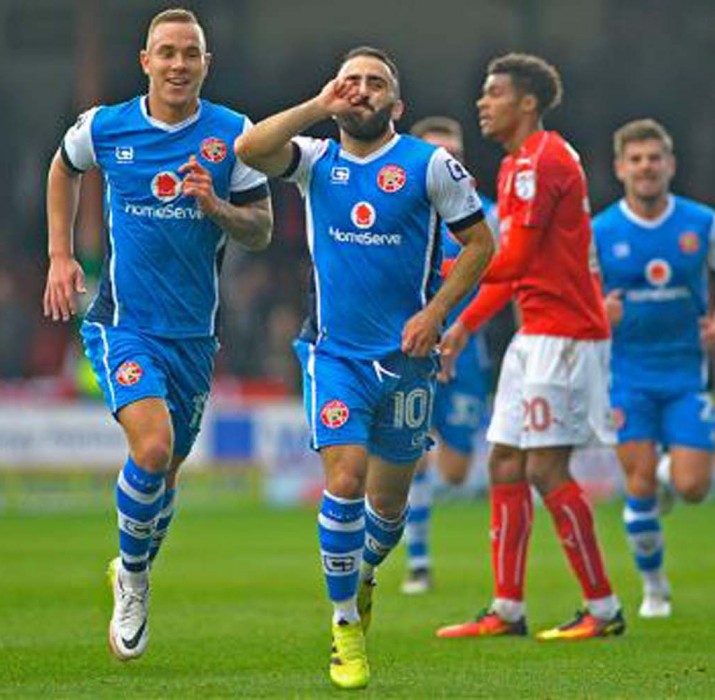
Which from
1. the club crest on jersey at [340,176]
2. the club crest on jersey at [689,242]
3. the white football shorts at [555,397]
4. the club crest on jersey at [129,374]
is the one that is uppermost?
the club crest on jersey at [340,176]

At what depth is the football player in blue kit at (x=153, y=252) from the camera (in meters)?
11.1

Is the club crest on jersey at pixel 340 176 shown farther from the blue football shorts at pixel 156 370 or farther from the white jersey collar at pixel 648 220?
the white jersey collar at pixel 648 220

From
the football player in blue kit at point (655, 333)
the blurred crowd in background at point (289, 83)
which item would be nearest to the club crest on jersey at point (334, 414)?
the football player in blue kit at point (655, 333)

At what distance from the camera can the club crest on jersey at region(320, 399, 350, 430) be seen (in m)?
10.7

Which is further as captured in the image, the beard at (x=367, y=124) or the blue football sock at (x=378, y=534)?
the blue football sock at (x=378, y=534)

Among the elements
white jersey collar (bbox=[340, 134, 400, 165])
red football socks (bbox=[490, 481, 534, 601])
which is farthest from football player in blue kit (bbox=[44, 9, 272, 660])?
red football socks (bbox=[490, 481, 534, 601])

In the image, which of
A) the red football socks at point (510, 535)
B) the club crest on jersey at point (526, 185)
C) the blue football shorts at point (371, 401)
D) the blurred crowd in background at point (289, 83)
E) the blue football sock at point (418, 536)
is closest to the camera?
the blue football shorts at point (371, 401)

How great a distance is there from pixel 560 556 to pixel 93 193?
16.8 meters

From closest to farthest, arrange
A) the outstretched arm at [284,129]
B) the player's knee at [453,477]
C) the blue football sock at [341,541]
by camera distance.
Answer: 1. the outstretched arm at [284,129]
2. the blue football sock at [341,541]
3. the player's knee at [453,477]

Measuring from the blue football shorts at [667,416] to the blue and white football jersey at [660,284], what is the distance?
0.18ft

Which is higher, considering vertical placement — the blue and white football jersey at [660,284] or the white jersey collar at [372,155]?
the white jersey collar at [372,155]

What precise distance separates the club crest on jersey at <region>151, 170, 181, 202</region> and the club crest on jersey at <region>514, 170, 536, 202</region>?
1996 mm

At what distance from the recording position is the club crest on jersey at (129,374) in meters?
11.1

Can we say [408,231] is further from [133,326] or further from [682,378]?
[682,378]
